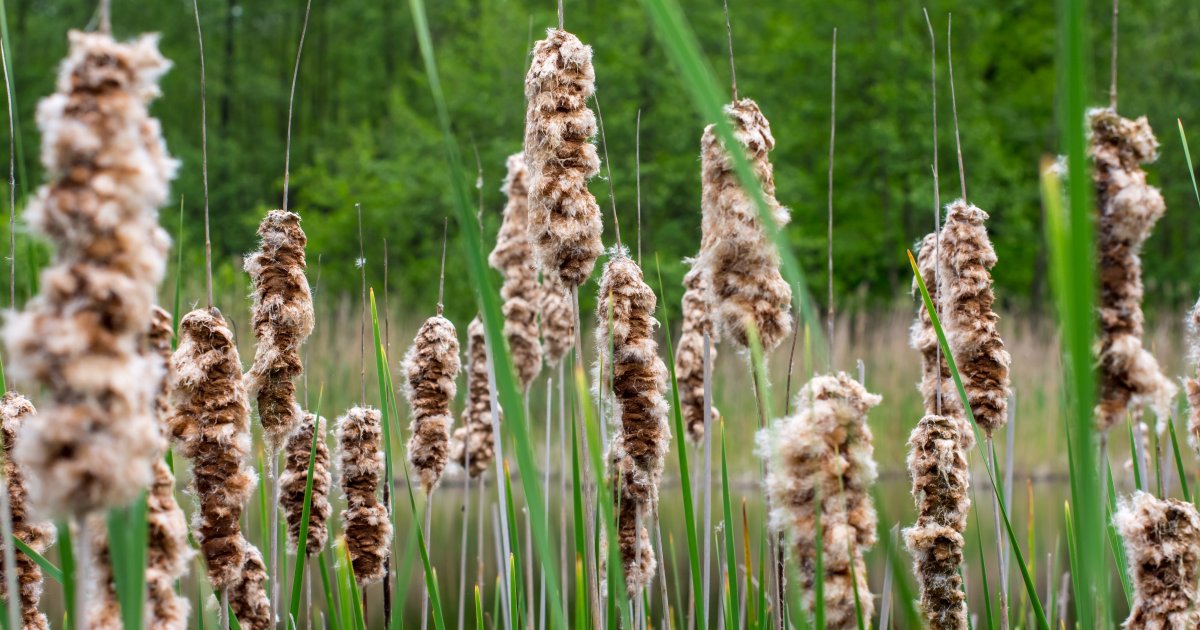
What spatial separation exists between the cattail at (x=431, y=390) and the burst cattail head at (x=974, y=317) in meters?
1.26

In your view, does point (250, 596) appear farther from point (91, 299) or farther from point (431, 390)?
point (91, 299)

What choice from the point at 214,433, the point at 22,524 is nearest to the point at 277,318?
the point at 214,433

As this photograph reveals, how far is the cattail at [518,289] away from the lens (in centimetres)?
390

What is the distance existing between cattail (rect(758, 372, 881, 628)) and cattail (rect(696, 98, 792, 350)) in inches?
13.2

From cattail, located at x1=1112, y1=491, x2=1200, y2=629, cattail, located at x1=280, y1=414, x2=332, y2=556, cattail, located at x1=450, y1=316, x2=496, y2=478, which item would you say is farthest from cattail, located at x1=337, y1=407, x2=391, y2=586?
cattail, located at x1=1112, y1=491, x2=1200, y2=629

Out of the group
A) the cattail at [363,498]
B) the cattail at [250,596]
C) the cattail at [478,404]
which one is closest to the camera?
the cattail at [250,596]

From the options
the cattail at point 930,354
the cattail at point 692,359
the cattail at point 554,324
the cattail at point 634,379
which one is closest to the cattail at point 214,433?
the cattail at point 634,379

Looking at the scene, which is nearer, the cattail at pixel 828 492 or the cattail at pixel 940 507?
the cattail at pixel 828 492

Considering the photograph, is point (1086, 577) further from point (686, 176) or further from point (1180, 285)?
point (1180, 285)

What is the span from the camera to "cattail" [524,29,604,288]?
2209 mm

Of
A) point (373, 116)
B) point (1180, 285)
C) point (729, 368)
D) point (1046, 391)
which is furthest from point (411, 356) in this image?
point (373, 116)

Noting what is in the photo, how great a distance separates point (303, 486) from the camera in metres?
2.65

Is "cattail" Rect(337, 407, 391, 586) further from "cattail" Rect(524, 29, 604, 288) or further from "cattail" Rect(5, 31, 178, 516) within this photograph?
"cattail" Rect(5, 31, 178, 516)

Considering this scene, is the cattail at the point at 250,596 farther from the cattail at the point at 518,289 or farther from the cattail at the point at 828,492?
the cattail at the point at 518,289
